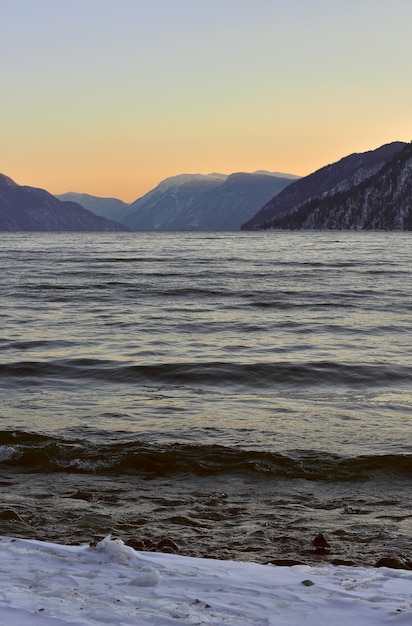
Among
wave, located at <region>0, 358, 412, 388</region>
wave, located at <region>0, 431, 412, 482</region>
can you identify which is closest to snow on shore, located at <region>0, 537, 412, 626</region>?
wave, located at <region>0, 431, 412, 482</region>

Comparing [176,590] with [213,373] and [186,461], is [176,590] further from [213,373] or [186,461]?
[213,373]

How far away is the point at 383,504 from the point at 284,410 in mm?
4312

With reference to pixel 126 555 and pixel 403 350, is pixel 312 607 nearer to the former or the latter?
pixel 126 555

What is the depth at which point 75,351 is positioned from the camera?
17.8 m

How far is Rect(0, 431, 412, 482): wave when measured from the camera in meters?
8.89

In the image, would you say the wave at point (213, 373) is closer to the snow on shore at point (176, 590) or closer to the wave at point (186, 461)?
the wave at point (186, 461)

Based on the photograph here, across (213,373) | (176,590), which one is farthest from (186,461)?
(213,373)

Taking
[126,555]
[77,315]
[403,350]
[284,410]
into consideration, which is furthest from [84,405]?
[77,315]

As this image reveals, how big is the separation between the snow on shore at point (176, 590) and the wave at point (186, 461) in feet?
9.99

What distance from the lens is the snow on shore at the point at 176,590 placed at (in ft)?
15.1

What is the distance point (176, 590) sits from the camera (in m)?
5.06

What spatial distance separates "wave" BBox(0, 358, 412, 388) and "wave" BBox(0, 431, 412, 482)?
186 inches

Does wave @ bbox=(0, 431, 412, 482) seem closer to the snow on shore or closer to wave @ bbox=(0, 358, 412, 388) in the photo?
the snow on shore

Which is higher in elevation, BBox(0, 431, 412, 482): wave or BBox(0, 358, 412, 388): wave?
BBox(0, 358, 412, 388): wave
